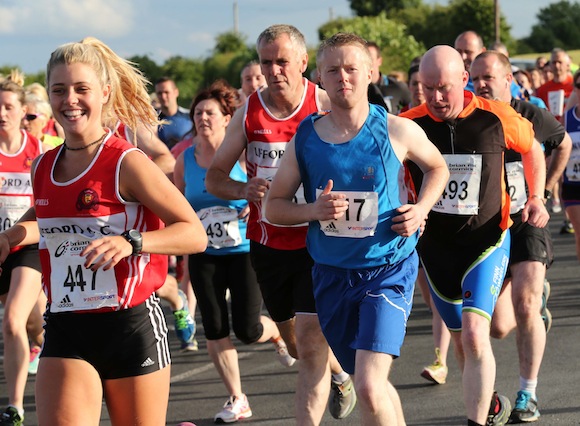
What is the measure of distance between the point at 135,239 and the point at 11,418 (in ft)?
10.4

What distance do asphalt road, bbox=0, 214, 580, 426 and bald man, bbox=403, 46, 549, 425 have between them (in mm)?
599

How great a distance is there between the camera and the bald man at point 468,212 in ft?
18.3

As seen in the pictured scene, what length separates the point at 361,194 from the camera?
461cm

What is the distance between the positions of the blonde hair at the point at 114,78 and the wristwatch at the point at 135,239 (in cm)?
65

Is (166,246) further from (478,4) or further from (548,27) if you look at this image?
(548,27)

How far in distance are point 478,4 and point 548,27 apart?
97.0 ft

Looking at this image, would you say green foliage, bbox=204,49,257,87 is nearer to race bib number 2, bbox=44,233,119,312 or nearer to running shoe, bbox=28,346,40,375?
running shoe, bbox=28,346,40,375

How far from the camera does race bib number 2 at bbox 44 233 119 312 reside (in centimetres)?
393

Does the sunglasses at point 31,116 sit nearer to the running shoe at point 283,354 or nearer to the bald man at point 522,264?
the running shoe at point 283,354

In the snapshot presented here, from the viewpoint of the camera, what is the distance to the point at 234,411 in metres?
6.50

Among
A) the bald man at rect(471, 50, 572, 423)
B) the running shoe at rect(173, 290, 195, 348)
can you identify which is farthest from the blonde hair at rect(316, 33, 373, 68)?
the running shoe at rect(173, 290, 195, 348)

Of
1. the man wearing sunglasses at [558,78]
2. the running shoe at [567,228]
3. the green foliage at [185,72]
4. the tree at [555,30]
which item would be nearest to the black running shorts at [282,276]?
the running shoe at [567,228]

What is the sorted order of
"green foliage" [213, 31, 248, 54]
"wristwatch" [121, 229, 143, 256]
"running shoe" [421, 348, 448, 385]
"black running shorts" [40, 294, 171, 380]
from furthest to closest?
"green foliage" [213, 31, 248, 54]
"running shoe" [421, 348, 448, 385]
"black running shorts" [40, 294, 171, 380]
"wristwatch" [121, 229, 143, 256]

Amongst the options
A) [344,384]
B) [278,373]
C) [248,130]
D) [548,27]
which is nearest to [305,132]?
[248,130]
